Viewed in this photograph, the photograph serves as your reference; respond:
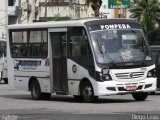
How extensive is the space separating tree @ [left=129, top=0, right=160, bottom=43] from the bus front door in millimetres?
38048

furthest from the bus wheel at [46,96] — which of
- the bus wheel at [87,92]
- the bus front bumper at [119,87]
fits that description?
the bus front bumper at [119,87]

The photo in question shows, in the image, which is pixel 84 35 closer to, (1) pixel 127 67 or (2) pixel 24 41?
(1) pixel 127 67

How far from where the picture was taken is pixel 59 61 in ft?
78.3

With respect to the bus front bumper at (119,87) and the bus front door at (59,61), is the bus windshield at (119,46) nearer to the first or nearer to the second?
the bus front bumper at (119,87)

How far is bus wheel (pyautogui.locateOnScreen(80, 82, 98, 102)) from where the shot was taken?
22.2 metres

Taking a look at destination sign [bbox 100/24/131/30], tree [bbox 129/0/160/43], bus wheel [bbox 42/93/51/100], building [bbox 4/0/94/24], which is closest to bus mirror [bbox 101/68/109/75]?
destination sign [bbox 100/24/131/30]

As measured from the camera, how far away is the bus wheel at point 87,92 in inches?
874

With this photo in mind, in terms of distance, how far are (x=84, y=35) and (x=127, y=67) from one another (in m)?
1.87

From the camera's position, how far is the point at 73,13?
79.7 meters

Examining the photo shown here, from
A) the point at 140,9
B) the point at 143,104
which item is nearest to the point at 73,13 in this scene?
the point at 140,9

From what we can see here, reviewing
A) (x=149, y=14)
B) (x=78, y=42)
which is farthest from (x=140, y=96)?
(x=149, y=14)

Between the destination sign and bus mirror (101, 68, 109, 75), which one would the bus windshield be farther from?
bus mirror (101, 68, 109, 75)

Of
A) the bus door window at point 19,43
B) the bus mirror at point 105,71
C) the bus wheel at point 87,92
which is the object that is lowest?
the bus wheel at point 87,92

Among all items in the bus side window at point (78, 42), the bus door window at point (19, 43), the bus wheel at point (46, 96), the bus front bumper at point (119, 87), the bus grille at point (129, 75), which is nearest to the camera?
the bus front bumper at point (119, 87)
